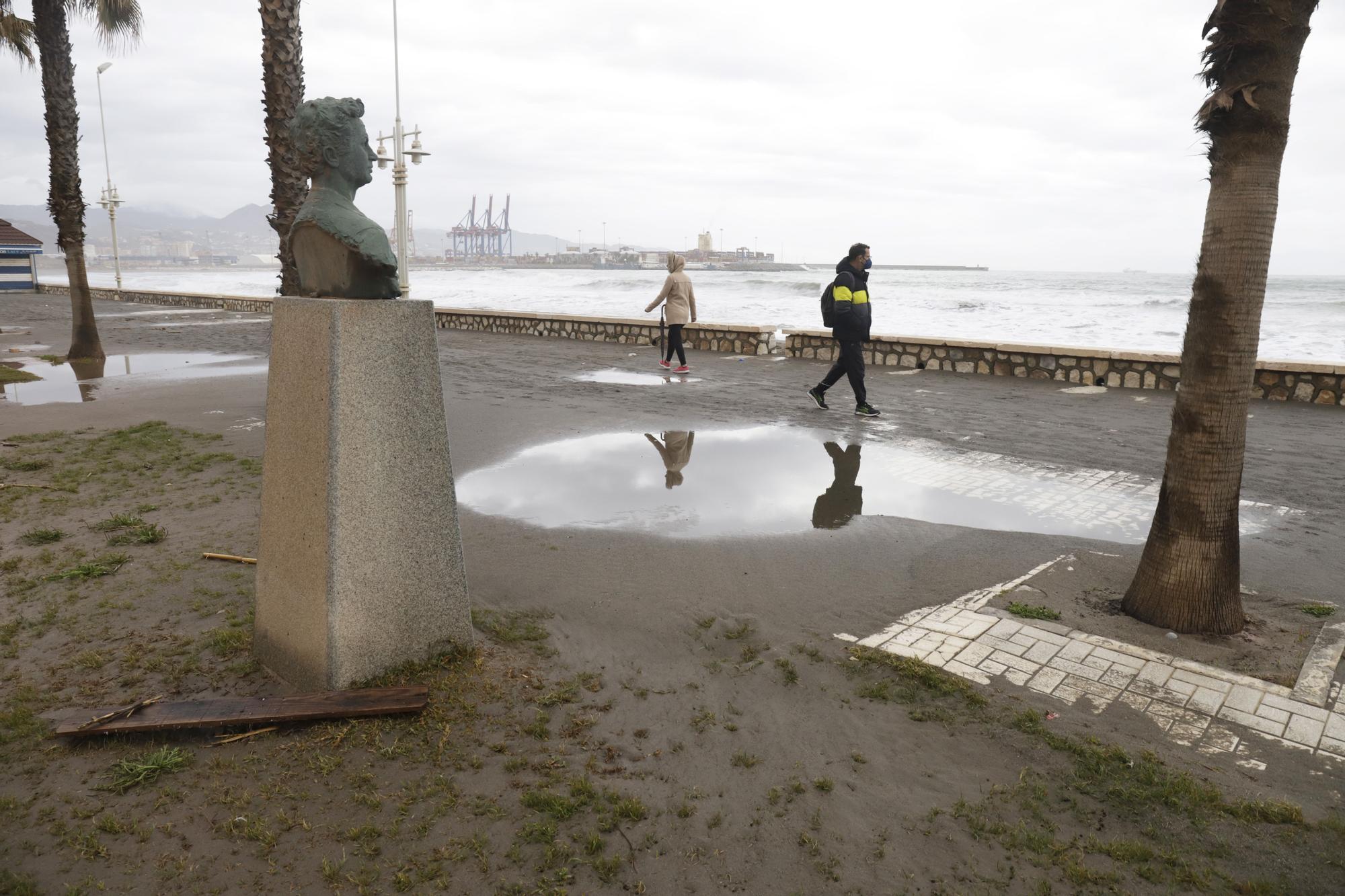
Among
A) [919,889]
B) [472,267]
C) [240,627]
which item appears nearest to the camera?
[919,889]

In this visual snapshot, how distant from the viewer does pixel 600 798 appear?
8.86 ft

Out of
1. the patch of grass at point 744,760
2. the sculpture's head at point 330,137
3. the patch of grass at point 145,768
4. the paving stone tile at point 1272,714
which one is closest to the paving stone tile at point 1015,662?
the paving stone tile at point 1272,714

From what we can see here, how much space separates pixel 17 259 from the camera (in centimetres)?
3531

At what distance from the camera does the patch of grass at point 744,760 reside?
9.52ft

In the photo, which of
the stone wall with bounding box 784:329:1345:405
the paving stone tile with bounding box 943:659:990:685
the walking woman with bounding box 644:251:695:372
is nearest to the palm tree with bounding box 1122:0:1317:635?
the paving stone tile with bounding box 943:659:990:685

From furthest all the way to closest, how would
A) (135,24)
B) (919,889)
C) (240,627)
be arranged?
1. (135,24)
2. (240,627)
3. (919,889)

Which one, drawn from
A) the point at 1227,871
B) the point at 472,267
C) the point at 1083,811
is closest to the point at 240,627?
the point at 1083,811

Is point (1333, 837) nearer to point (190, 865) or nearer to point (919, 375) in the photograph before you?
point (190, 865)

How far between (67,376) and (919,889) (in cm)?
1382

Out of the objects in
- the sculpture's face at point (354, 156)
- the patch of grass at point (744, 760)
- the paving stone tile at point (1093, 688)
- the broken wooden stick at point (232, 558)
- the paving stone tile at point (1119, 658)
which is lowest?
the patch of grass at point (744, 760)

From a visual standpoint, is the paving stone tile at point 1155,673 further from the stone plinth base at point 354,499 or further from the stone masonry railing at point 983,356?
the stone masonry railing at point 983,356

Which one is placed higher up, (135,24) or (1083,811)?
(135,24)

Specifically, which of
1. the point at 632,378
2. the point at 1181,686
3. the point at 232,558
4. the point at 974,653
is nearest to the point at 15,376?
the point at 632,378

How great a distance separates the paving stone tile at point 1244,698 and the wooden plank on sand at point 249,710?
10.5 ft
